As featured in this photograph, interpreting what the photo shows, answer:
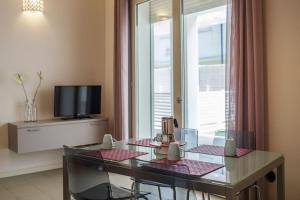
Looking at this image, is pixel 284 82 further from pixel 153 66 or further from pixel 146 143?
pixel 153 66

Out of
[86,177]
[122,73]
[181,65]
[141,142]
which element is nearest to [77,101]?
[122,73]

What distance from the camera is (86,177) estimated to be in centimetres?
220

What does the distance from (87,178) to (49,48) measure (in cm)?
322

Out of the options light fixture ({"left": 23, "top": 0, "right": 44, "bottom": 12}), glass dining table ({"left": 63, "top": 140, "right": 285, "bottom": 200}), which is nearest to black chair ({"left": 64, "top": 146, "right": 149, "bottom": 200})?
glass dining table ({"left": 63, "top": 140, "right": 285, "bottom": 200})

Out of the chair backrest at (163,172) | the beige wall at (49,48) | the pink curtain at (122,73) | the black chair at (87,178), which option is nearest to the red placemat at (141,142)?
the black chair at (87,178)

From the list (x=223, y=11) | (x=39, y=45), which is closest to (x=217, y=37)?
(x=223, y=11)

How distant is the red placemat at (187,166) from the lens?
1864 mm

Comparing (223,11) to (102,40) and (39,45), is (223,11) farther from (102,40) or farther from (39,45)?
(39,45)

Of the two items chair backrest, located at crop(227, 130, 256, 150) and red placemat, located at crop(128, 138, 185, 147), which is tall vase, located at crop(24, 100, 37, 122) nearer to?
red placemat, located at crop(128, 138, 185, 147)

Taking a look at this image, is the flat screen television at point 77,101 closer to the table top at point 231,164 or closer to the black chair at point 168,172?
the table top at point 231,164

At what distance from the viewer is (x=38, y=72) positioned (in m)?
4.76

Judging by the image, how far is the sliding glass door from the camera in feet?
12.5

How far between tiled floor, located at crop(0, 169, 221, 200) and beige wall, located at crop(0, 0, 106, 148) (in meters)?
0.60

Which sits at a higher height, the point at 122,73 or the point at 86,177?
the point at 122,73
